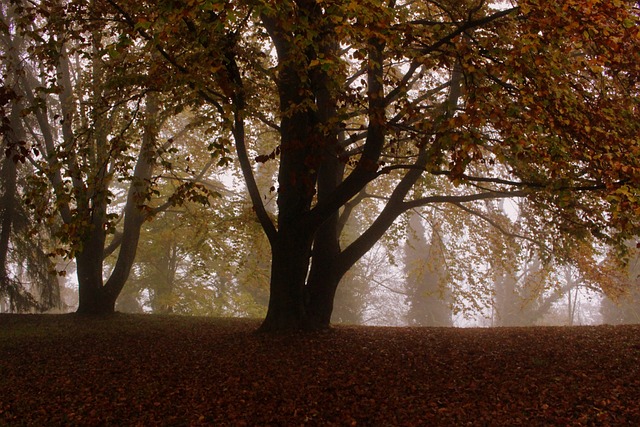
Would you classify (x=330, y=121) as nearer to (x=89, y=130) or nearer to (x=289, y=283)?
(x=289, y=283)

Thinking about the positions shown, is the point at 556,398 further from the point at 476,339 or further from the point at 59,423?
the point at 59,423

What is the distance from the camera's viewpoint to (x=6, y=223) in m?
13.2

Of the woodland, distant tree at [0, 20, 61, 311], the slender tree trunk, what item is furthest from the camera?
distant tree at [0, 20, 61, 311]

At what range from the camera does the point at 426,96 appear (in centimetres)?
953

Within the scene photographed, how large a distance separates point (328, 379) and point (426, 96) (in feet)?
18.6

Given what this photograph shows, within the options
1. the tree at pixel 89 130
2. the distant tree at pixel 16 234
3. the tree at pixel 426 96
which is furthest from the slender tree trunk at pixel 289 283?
the distant tree at pixel 16 234

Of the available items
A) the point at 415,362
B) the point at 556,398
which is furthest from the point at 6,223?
the point at 556,398

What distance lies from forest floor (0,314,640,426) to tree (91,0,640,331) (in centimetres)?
167

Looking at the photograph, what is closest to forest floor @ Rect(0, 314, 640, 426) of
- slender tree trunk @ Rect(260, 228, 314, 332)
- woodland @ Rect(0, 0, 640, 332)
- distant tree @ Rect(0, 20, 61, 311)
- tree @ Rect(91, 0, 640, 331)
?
slender tree trunk @ Rect(260, 228, 314, 332)

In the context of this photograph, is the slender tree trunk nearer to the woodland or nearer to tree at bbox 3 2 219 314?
the woodland

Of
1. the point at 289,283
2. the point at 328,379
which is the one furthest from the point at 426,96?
the point at 328,379

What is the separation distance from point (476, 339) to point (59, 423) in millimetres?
6441

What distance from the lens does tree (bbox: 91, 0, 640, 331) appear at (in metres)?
5.32

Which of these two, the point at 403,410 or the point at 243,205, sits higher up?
the point at 243,205
